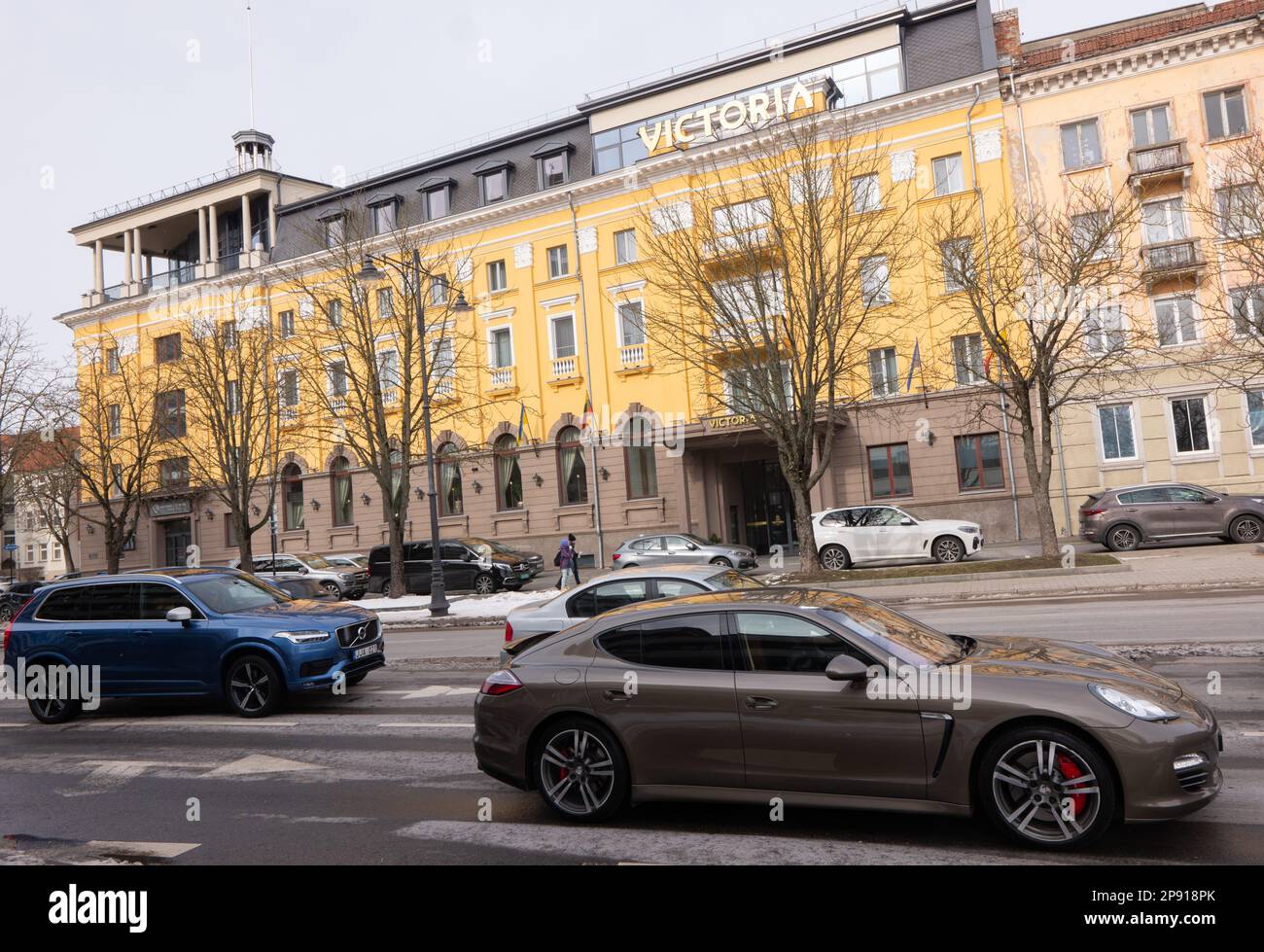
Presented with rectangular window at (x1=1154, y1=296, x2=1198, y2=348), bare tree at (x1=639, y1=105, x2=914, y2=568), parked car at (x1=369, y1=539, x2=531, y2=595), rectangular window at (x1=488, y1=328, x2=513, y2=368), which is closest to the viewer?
bare tree at (x1=639, y1=105, x2=914, y2=568)

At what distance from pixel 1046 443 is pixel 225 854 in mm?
20906

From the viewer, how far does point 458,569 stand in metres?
29.3

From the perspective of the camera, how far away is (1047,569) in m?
19.9

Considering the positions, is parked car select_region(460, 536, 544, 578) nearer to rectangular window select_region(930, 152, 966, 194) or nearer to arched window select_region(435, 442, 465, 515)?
arched window select_region(435, 442, 465, 515)

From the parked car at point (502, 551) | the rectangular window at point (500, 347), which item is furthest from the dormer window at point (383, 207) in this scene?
the parked car at point (502, 551)

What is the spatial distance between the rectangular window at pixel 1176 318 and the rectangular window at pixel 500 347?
24.4m

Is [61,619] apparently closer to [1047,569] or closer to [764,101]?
[1047,569]

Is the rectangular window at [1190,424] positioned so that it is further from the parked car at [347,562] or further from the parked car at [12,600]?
the parked car at [12,600]

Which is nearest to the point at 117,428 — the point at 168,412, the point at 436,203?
the point at 168,412

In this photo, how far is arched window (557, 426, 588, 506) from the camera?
36938 mm

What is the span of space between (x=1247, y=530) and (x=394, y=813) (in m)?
24.8

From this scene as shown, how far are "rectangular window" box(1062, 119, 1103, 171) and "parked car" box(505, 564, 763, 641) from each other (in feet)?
88.5

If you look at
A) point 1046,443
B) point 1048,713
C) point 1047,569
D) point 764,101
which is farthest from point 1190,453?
point 1048,713

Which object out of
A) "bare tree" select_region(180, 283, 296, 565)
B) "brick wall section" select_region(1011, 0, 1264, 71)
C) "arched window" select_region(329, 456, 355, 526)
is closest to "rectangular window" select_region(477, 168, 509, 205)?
"bare tree" select_region(180, 283, 296, 565)
